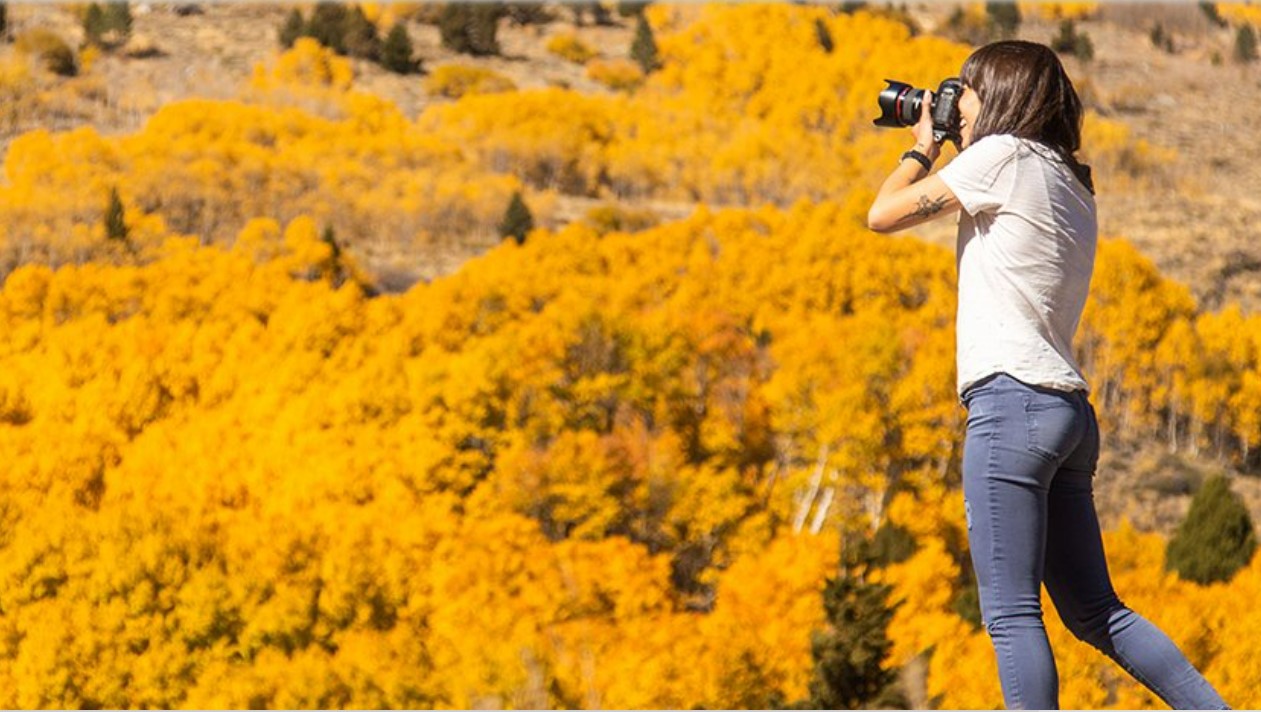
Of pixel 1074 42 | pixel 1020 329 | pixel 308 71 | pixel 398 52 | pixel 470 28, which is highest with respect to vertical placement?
pixel 1020 329

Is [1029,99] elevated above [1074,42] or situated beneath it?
elevated above

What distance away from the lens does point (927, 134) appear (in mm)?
3125

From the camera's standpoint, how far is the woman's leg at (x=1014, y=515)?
2.83 metres

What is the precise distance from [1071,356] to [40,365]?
60.1m

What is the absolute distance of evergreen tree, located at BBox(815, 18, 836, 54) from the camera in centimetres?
11456

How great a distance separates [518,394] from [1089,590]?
52446 millimetres

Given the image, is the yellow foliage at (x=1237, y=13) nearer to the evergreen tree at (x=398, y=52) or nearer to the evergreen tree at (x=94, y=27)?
the evergreen tree at (x=398, y=52)

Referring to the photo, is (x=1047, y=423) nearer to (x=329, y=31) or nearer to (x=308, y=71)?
(x=308, y=71)

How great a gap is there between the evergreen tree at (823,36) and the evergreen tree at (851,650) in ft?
285

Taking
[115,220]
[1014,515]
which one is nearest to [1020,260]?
[1014,515]

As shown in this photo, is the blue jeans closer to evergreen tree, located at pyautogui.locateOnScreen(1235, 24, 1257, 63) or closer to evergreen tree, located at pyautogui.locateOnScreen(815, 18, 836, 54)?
evergreen tree, located at pyautogui.locateOnScreen(815, 18, 836, 54)

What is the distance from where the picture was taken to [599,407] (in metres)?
55.5

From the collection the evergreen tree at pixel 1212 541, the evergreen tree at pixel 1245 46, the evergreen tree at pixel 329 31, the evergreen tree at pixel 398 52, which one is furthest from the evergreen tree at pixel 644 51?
the evergreen tree at pixel 1212 541

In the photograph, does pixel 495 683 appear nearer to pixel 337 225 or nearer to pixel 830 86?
pixel 337 225
